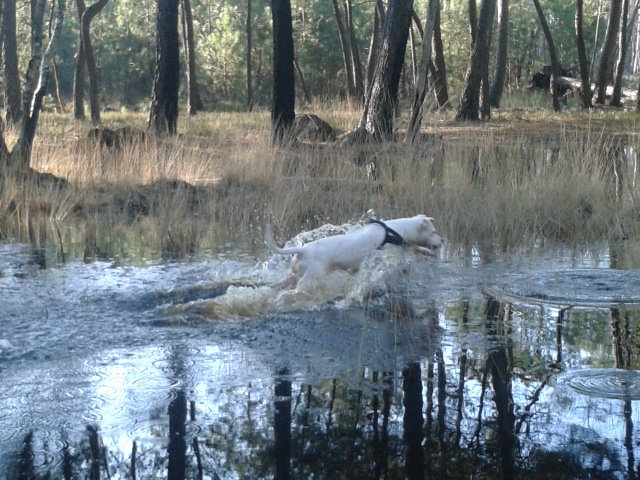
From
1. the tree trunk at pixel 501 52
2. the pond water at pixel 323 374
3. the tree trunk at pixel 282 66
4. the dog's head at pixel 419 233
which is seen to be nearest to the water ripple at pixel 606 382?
the pond water at pixel 323 374

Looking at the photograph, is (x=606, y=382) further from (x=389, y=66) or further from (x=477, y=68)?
(x=477, y=68)

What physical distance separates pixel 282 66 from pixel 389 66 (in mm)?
2088

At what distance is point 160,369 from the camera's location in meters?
4.98

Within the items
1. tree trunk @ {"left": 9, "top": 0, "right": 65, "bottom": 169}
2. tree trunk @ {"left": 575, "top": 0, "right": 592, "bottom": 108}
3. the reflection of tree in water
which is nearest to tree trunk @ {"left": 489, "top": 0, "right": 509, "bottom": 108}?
tree trunk @ {"left": 575, "top": 0, "right": 592, "bottom": 108}

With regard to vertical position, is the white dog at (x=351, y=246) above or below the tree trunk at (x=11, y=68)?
below

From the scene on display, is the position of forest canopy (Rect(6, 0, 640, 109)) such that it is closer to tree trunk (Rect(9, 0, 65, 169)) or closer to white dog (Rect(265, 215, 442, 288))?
tree trunk (Rect(9, 0, 65, 169))

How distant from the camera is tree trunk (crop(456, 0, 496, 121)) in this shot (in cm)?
2156

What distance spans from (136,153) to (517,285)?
6.80m

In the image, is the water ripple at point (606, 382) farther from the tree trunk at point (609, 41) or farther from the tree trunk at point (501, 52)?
the tree trunk at point (609, 41)

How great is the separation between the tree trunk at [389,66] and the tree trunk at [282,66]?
162cm

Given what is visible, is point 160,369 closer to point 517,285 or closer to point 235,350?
point 235,350

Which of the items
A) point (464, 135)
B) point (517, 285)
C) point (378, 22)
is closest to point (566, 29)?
point (378, 22)

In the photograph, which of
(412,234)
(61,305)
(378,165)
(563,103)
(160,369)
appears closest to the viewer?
(160,369)

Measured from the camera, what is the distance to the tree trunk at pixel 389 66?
1608cm
